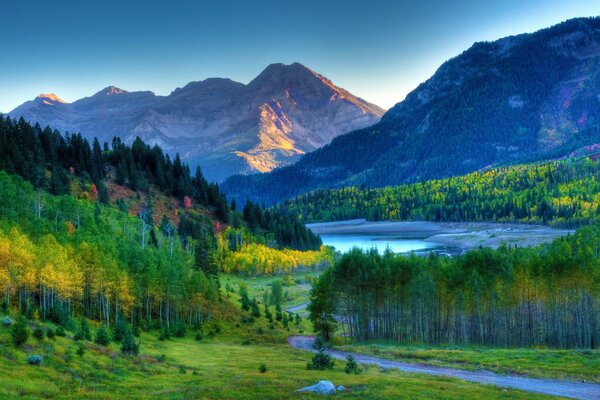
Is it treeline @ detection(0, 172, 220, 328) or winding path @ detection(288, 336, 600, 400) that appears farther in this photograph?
treeline @ detection(0, 172, 220, 328)

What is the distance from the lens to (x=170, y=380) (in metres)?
39.5

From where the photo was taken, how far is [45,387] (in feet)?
99.0

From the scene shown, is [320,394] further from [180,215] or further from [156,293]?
[180,215]

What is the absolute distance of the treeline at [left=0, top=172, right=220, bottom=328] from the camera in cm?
6738

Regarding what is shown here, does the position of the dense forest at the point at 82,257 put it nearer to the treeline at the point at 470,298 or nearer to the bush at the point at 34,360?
the bush at the point at 34,360

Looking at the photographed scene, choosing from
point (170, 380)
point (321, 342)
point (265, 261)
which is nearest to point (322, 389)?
point (170, 380)

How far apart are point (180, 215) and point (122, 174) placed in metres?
27.7

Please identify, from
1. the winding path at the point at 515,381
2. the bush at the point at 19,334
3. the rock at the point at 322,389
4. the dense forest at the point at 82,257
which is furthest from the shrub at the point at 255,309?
the rock at the point at 322,389

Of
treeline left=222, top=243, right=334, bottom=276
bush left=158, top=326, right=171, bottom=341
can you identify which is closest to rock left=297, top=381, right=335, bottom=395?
bush left=158, top=326, right=171, bottom=341

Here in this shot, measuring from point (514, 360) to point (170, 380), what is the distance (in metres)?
41.0

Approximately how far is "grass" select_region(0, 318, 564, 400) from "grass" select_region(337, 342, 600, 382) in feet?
38.6

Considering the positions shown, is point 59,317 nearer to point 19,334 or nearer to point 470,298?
point 19,334

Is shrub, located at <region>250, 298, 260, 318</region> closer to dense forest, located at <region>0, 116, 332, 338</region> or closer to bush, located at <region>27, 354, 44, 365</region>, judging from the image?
dense forest, located at <region>0, 116, 332, 338</region>

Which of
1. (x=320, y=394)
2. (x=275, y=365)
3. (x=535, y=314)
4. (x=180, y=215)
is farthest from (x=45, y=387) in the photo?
(x=180, y=215)
